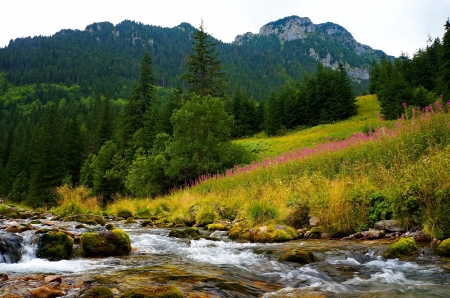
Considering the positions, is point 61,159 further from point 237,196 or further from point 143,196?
point 237,196

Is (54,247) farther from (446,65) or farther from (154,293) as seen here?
(446,65)

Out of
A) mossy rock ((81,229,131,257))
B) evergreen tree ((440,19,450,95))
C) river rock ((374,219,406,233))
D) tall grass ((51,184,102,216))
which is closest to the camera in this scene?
mossy rock ((81,229,131,257))

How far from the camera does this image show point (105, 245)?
19.8 feet

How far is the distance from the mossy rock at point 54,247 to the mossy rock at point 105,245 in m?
0.27

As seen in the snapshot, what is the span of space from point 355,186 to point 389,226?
132cm

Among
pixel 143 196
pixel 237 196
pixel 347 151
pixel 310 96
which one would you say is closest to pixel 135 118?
pixel 143 196

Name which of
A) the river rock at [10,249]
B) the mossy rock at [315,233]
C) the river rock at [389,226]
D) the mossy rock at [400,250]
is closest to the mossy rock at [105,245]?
the river rock at [10,249]

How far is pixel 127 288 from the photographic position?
12.3ft

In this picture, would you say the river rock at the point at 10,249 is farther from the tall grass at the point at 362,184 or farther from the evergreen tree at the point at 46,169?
the evergreen tree at the point at 46,169

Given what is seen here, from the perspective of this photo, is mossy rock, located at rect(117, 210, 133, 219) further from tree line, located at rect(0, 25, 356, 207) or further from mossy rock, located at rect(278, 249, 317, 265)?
mossy rock, located at rect(278, 249, 317, 265)

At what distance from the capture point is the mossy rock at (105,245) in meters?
5.88

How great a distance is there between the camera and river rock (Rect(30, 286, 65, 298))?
11.0 feet

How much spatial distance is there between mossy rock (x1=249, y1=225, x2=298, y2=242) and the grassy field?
733 millimetres

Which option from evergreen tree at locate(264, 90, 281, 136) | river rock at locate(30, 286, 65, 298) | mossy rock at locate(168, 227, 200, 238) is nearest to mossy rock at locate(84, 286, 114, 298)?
river rock at locate(30, 286, 65, 298)
